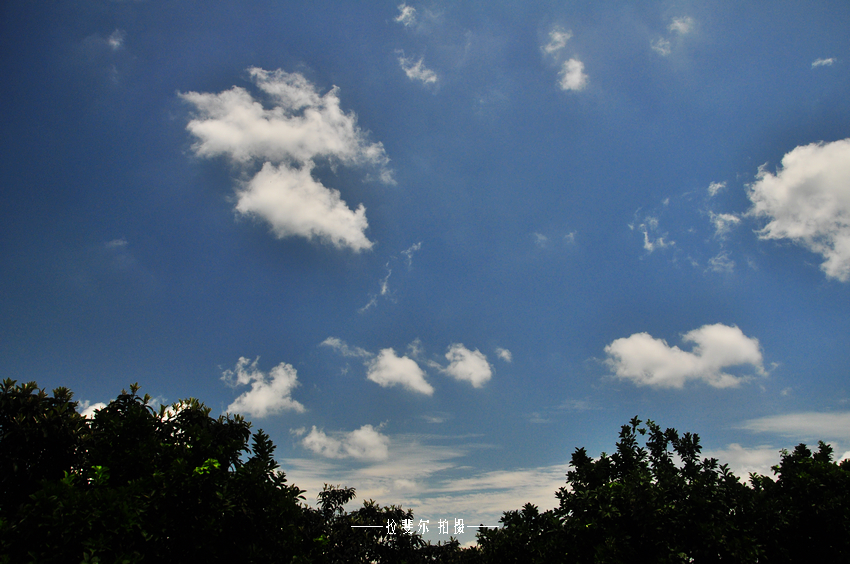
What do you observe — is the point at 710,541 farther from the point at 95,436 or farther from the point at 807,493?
the point at 95,436

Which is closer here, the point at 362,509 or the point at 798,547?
the point at 798,547

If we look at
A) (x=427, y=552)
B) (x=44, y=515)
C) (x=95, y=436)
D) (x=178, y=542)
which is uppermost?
(x=95, y=436)

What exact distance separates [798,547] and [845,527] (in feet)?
6.50

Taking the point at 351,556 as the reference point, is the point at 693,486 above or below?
above

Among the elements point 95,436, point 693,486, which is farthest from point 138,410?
point 693,486

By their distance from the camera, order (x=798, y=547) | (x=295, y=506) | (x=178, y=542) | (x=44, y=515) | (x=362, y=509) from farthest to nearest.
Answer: (x=362, y=509), (x=798, y=547), (x=295, y=506), (x=178, y=542), (x=44, y=515)

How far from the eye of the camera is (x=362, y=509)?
24812 mm

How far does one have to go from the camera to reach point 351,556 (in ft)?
74.4

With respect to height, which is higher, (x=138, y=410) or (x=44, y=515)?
(x=138, y=410)

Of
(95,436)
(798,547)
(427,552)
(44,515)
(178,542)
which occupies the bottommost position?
(427,552)

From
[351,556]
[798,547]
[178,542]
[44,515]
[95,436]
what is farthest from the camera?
[351,556]

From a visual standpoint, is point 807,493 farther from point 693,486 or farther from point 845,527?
Answer: point 693,486

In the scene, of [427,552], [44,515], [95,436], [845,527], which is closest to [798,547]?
[845,527]

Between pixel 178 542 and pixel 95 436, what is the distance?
4.96m
